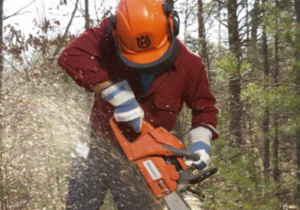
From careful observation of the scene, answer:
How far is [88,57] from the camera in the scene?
2.58m

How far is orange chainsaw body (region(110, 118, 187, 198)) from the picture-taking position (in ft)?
7.43

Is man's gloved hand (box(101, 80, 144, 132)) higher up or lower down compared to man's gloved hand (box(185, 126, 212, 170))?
higher up

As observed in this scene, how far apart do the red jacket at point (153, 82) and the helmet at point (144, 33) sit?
0.49 feet

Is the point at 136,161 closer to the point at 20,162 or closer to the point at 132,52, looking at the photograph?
the point at 132,52

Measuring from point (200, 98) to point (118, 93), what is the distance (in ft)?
2.08

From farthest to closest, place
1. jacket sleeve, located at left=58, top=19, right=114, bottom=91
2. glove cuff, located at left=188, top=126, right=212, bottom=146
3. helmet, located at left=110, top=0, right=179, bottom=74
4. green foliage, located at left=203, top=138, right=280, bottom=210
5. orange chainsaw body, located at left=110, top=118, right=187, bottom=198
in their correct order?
green foliage, located at left=203, top=138, right=280, bottom=210 → glove cuff, located at left=188, top=126, right=212, bottom=146 → jacket sleeve, located at left=58, top=19, right=114, bottom=91 → helmet, located at left=110, top=0, right=179, bottom=74 → orange chainsaw body, located at left=110, top=118, right=187, bottom=198

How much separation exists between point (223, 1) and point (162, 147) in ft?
24.1

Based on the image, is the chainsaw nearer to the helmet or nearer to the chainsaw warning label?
the chainsaw warning label

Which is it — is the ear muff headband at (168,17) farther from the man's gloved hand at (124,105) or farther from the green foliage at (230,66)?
the green foliage at (230,66)

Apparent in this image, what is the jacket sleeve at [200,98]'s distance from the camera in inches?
107

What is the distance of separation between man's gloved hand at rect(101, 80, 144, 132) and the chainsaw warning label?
244 mm

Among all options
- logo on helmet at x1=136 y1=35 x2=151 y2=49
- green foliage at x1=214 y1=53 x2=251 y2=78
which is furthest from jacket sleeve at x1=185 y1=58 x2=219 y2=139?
green foliage at x1=214 y1=53 x2=251 y2=78

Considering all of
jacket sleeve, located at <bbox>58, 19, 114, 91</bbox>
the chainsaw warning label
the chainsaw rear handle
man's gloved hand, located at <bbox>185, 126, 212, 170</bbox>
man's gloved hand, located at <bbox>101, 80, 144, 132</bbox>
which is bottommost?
man's gloved hand, located at <bbox>185, 126, 212, 170</bbox>

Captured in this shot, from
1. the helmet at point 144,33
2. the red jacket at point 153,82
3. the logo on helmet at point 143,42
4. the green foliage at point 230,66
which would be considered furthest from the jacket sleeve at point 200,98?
the green foliage at point 230,66
